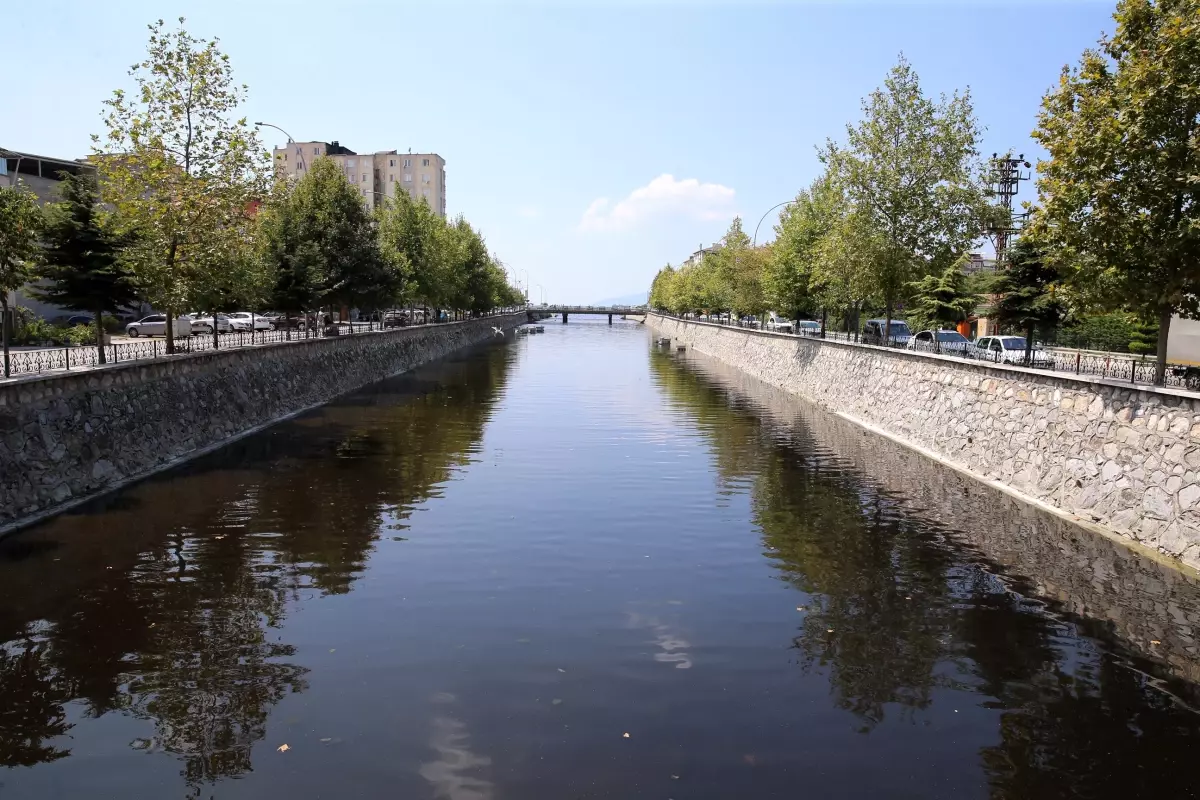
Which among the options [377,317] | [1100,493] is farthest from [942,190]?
[377,317]

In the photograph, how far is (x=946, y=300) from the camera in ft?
186

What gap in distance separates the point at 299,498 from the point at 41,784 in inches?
520

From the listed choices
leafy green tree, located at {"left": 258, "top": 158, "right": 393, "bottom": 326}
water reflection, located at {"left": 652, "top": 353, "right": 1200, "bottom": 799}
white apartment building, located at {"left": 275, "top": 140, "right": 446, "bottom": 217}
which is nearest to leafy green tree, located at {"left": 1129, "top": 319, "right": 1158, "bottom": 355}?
water reflection, located at {"left": 652, "top": 353, "right": 1200, "bottom": 799}

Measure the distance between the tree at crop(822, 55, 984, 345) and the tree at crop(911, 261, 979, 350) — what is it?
1260 centimetres

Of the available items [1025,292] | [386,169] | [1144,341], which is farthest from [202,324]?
[386,169]

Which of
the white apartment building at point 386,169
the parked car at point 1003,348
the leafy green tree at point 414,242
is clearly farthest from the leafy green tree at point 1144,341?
the white apartment building at point 386,169

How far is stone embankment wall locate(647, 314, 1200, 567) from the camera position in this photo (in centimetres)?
1730

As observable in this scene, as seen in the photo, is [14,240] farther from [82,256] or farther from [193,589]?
[193,589]

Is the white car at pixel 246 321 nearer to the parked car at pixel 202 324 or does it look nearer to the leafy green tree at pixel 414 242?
the parked car at pixel 202 324

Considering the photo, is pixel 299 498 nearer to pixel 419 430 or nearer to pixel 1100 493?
pixel 419 430

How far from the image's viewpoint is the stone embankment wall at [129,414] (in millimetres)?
19109

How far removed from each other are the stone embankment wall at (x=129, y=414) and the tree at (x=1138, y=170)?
25.3 meters

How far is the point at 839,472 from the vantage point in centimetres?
2692

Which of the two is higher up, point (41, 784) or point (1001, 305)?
point (1001, 305)
